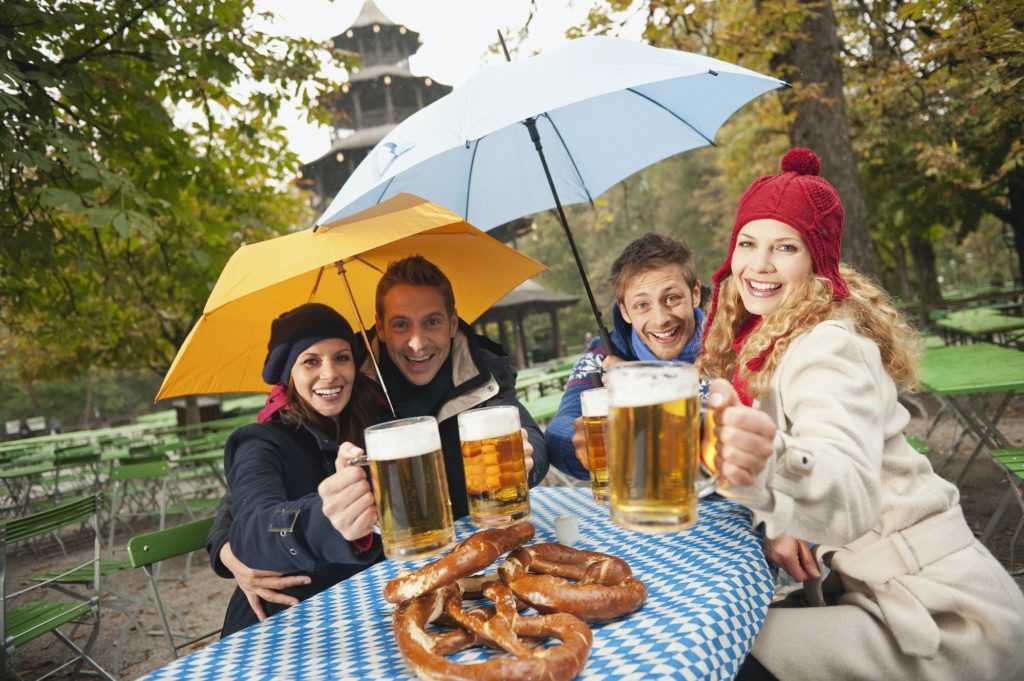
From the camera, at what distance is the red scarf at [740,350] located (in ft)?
5.91

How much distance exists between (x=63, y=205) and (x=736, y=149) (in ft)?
57.9

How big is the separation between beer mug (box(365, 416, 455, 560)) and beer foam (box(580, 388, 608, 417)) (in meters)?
0.58

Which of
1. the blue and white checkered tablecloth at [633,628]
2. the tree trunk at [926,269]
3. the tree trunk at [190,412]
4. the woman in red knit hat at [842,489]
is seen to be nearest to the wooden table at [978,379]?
the woman in red knit hat at [842,489]

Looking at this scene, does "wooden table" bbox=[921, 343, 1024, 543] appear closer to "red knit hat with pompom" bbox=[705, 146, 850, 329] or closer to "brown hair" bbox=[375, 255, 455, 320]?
"red knit hat with pompom" bbox=[705, 146, 850, 329]

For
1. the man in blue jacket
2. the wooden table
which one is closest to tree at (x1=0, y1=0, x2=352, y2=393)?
the man in blue jacket

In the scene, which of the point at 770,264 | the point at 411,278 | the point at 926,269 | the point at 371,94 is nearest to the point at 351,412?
the point at 411,278

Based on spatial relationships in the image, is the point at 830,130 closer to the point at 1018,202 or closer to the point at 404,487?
the point at 404,487

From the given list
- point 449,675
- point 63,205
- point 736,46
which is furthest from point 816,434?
point 736,46

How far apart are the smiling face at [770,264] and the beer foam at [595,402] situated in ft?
1.62

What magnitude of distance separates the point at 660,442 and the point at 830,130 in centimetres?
608

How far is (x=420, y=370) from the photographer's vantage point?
270 centimetres

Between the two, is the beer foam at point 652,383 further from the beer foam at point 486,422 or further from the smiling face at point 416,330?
the smiling face at point 416,330

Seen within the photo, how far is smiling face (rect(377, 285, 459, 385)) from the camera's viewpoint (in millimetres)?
2605

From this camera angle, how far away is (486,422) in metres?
1.53
